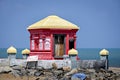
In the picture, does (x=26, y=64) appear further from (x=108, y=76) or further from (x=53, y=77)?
(x=108, y=76)

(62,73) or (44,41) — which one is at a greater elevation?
(44,41)

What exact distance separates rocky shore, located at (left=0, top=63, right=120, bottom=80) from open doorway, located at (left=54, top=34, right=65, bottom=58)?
11.8 ft

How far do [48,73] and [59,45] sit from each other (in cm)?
522

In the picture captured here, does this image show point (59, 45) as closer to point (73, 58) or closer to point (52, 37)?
point (52, 37)

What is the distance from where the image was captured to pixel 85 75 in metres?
37.1

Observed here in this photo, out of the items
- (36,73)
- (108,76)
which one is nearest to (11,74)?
(36,73)

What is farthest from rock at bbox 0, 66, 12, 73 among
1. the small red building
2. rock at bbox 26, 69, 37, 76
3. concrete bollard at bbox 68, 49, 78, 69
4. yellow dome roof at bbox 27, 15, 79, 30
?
yellow dome roof at bbox 27, 15, 79, 30

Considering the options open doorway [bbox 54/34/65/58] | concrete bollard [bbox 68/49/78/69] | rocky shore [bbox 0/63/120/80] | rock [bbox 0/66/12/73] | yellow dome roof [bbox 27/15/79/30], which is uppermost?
yellow dome roof [bbox 27/15/79/30]

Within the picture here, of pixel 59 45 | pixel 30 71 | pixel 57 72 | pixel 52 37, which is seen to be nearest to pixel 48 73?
pixel 57 72

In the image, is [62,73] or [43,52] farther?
[43,52]

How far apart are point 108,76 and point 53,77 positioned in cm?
491

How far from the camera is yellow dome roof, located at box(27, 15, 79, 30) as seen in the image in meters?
42.6

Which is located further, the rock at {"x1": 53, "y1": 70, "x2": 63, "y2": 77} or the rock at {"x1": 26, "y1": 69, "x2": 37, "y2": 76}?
the rock at {"x1": 26, "y1": 69, "x2": 37, "y2": 76}

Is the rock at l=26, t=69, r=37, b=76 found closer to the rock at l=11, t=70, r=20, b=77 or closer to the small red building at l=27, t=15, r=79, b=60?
the rock at l=11, t=70, r=20, b=77
